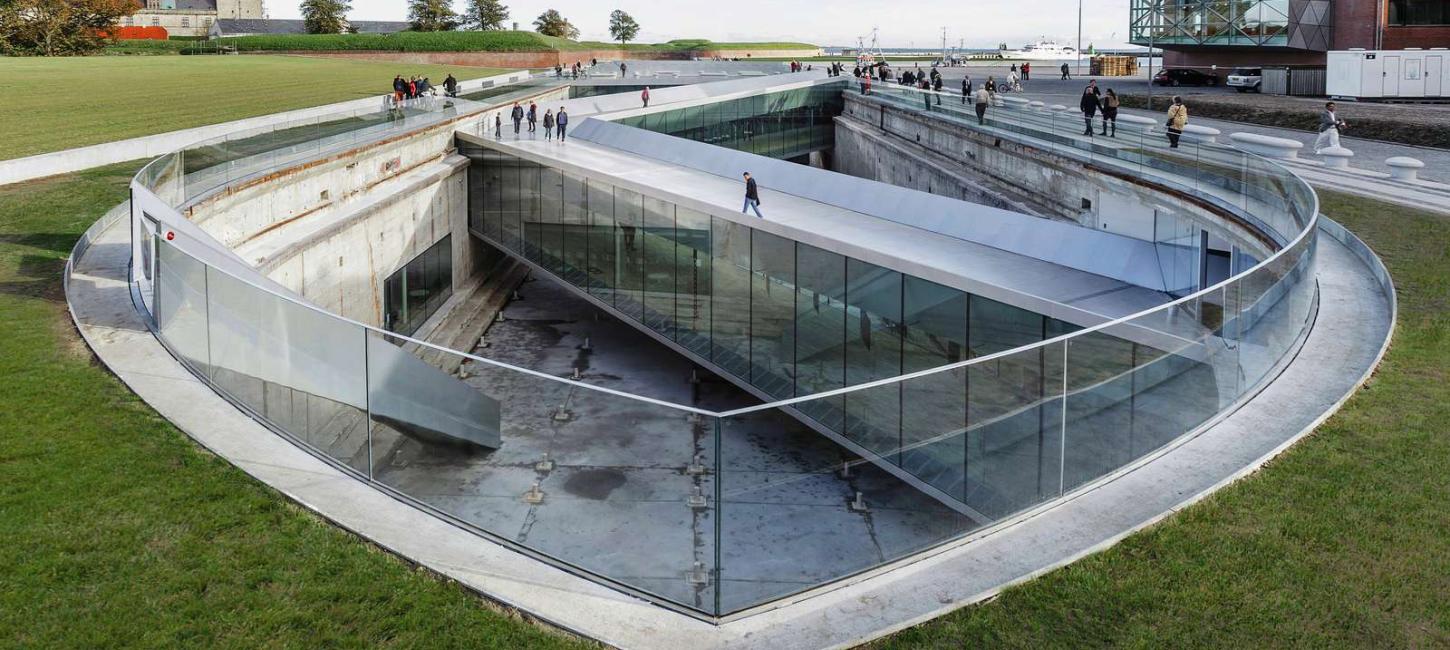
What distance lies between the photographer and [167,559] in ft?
28.3

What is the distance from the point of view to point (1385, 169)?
28.8 metres

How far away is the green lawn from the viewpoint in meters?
32.9

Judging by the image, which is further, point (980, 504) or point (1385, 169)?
point (1385, 169)

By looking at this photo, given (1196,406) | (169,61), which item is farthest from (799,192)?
(169,61)

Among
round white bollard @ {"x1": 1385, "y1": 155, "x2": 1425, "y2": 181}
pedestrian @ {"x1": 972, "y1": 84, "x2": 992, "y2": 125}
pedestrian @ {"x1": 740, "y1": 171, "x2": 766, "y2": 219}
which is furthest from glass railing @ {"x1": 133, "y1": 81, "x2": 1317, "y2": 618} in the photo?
pedestrian @ {"x1": 972, "y1": 84, "x2": 992, "y2": 125}

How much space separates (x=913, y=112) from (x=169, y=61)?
5111 centimetres

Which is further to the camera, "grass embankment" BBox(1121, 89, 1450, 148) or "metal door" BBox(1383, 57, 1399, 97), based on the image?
"metal door" BBox(1383, 57, 1399, 97)

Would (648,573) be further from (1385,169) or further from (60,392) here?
(1385,169)

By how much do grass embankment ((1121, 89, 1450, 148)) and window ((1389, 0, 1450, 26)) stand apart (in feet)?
27.4

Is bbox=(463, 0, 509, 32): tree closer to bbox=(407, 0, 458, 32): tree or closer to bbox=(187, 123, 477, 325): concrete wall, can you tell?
bbox=(407, 0, 458, 32): tree

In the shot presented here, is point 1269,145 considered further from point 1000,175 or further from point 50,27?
point 50,27

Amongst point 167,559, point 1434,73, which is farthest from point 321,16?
point 167,559

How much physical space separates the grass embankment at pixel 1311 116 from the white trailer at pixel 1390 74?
78.2 inches

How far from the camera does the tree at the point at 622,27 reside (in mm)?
160750
